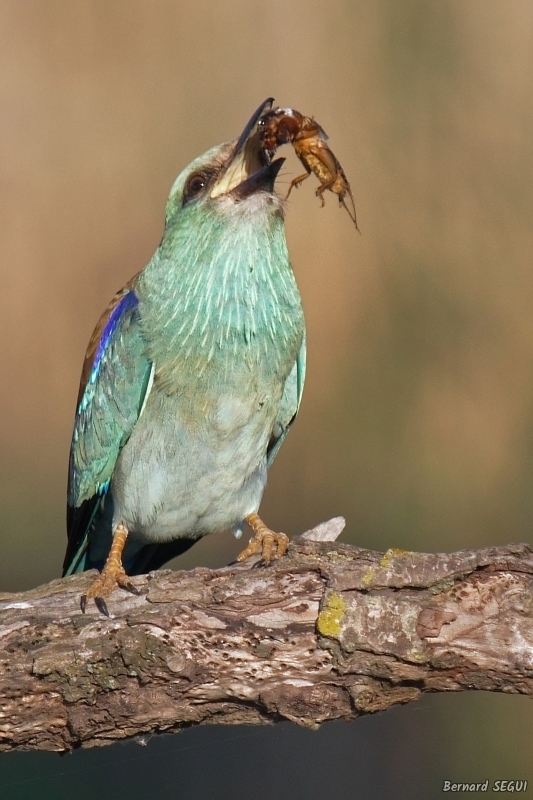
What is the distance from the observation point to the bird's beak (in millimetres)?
2297

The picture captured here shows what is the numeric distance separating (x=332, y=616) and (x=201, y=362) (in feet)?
2.26

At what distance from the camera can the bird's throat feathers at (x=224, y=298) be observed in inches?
92.8

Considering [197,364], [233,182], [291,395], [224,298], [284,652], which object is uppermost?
[233,182]

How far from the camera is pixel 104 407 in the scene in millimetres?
2490

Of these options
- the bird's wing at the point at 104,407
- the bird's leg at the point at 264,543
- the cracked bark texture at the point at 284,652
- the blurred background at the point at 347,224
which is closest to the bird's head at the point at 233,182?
the bird's wing at the point at 104,407

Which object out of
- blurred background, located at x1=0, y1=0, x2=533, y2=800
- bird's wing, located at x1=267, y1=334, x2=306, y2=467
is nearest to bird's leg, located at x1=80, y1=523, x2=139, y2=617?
bird's wing, located at x1=267, y1=334, x2=306, y2=467

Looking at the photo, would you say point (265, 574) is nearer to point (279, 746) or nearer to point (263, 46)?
point (279, 746)

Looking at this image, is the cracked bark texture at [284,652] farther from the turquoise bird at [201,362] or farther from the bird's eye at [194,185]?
the bird's eye at [194,185]

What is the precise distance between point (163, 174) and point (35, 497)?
127 cm

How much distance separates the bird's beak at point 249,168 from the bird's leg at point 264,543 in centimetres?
73

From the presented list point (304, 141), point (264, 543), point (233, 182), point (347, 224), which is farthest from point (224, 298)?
point (347, 224)

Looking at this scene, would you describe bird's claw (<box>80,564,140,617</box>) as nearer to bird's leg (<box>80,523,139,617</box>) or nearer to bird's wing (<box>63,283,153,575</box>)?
bird's leg (<box>80,523,139,617</box>)

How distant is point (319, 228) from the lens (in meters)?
3.72

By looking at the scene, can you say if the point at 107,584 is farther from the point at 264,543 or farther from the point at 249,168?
the point at 249,168
